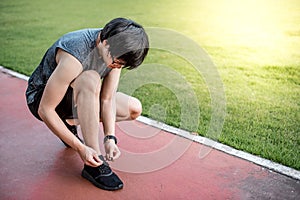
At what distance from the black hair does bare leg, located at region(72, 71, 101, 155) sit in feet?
0.85

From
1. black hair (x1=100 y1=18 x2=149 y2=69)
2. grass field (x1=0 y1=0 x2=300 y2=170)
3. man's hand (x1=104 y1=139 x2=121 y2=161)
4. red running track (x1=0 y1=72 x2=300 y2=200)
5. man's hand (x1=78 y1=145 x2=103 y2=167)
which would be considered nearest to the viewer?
black hair (x1=100 y1=18 x2=149 y2=69)

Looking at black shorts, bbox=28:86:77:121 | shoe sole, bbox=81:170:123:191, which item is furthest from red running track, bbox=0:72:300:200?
black shorts, bbox=28:86:77:121

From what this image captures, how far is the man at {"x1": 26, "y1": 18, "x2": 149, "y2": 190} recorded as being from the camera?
2223 mm

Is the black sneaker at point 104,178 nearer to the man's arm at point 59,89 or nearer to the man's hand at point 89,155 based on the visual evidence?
the man's hand at point 89,155

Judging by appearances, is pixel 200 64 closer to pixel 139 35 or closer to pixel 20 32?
pixel 139 35

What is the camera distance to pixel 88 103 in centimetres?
238

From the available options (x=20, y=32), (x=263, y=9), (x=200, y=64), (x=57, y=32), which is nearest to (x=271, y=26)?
(x=263, y=9)

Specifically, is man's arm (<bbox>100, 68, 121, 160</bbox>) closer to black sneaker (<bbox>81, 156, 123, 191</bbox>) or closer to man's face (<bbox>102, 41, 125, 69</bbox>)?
black sneaker (<bbox>81, 156, 123, 191</bbox>)

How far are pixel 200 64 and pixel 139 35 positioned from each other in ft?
10.5

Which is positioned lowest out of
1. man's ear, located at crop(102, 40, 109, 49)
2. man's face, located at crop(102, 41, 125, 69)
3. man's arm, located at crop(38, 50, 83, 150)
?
man's arm, located at crop(38, 50, 83, 150)

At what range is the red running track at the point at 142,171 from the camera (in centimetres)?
246

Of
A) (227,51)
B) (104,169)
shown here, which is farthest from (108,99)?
(227,51)

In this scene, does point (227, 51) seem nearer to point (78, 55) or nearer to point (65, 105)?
point (65, 105)

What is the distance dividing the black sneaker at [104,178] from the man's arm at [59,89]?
296 mm
